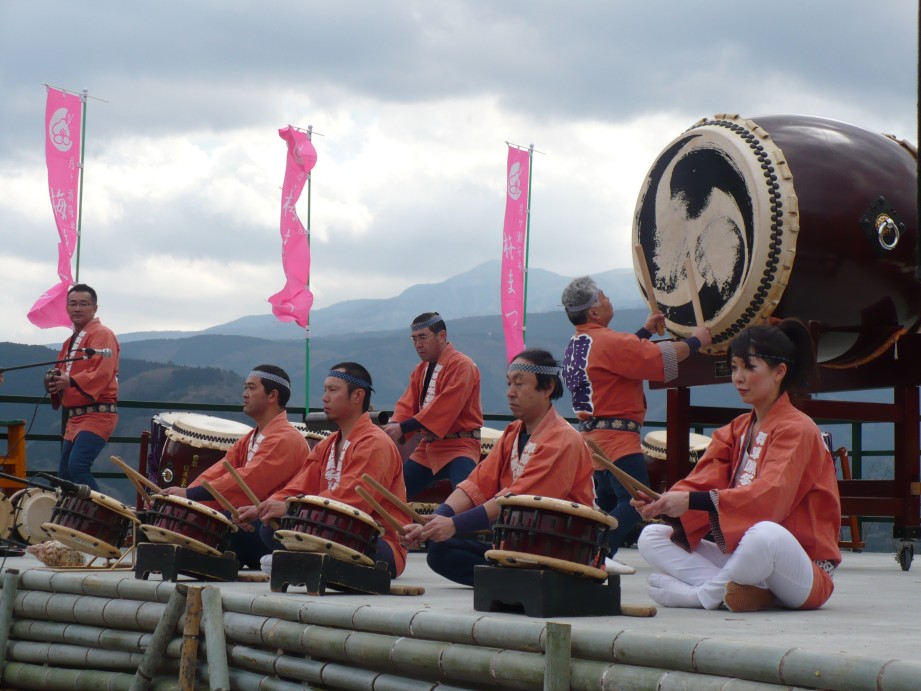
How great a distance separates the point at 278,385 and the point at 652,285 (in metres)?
1.69

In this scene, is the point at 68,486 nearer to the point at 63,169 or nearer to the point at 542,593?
the point at 542,593

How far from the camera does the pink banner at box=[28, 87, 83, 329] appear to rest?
900 cm

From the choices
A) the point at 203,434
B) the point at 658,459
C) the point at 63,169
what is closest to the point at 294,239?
the point at 63,169

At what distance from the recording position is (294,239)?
1062 cm

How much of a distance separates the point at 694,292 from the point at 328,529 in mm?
2000

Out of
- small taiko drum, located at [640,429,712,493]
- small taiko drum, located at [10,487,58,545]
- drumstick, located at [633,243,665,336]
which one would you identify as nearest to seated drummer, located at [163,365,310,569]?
small taiko drum, located at [10,487,58,545]

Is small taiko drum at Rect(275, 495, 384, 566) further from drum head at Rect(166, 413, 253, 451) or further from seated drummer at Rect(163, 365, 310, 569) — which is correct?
drum head at Rect(166, 413, 253, 451)

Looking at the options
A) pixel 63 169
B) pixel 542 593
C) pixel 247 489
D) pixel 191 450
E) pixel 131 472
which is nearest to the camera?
pixel 542 593

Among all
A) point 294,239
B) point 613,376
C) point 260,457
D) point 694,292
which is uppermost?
point 294,239

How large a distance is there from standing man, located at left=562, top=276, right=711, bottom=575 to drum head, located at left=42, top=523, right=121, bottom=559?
6.11ft

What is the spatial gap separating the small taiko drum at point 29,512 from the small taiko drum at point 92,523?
1230 millimetres

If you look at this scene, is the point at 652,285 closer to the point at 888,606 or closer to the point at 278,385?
the point at 278,385

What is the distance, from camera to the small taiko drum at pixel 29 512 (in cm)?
557

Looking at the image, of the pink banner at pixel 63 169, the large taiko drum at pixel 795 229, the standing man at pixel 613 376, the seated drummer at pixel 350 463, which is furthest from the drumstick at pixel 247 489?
the pink banner at pixel 63 169
